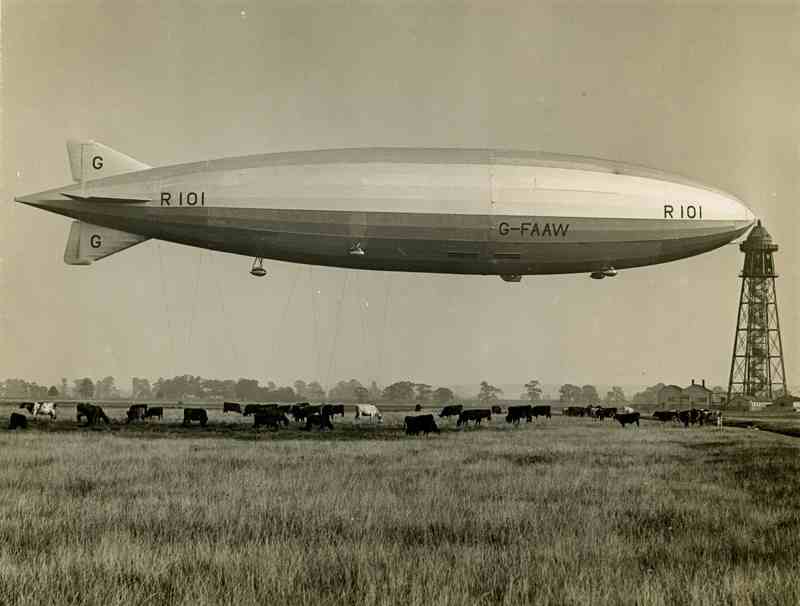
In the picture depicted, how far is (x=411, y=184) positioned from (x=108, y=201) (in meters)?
7.85

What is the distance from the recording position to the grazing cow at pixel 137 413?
29688 mm

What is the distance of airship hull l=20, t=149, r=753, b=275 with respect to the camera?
18.3 meters

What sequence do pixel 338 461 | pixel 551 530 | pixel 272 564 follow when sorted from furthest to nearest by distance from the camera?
pixel 338 461
pixel 551 530
pixel 272 564

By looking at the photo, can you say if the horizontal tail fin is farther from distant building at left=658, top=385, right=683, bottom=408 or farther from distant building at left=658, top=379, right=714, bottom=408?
distant building at left=658, top=385, right=683, bottom=408

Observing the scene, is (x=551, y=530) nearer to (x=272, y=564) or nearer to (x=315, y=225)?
(x=272, y=564)

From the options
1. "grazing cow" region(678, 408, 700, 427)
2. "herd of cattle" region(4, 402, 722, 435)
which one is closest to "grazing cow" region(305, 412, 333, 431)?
"herd of cattle" region(4, 402, 722, 435)

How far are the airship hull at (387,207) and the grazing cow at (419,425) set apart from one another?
638cm

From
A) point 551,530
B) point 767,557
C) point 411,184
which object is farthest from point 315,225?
point 767,557

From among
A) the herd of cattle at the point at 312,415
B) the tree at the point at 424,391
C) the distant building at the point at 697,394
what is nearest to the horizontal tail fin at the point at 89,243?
the herd of cattle at the point at 312,415

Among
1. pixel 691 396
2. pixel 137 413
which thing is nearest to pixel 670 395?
pixel 691 396

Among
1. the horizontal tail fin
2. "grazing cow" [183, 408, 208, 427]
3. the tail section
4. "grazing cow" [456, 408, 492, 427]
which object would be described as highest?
the tail section

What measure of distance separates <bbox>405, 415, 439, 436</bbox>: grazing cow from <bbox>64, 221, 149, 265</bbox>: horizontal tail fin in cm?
1098

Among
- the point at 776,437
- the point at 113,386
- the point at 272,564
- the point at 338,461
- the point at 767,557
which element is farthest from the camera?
the point at 113,386

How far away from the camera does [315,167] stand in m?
18.5
